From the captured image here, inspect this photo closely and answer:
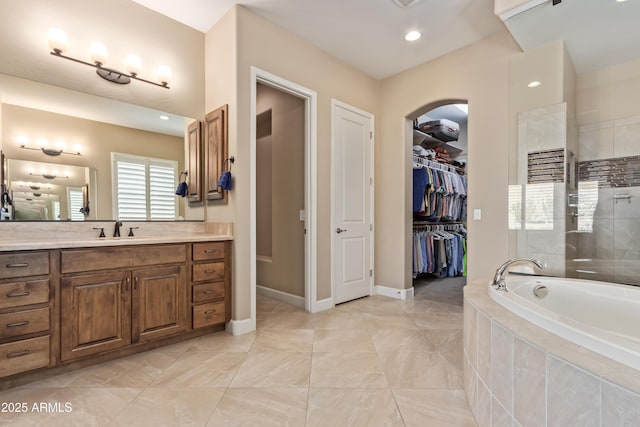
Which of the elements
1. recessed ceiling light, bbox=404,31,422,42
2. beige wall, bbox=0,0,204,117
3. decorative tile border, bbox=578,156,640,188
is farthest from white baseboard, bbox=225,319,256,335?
recessed ceiling light, bbox=404,31,422,42

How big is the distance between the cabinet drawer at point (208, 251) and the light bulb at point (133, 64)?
1.55 m

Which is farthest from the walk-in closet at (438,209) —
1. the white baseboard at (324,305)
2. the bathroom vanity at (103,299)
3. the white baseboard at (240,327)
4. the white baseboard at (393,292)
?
the bathroom vanity at (103,299)

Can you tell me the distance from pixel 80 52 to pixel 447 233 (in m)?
4.82

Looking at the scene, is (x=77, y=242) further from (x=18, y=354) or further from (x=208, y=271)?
(x=208, y=271)

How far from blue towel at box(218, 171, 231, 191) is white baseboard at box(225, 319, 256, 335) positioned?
1147 mm

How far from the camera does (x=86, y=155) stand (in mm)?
2375

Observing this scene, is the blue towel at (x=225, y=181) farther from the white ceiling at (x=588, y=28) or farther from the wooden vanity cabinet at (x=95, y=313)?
the white ceiling at (x=588, y=28)

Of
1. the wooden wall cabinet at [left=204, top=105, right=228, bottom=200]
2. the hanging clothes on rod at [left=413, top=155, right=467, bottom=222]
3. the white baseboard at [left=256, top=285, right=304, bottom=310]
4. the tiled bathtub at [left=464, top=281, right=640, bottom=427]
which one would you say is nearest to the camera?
the tiled bathtub at [left=464, top=281, right=640, bottom=427]

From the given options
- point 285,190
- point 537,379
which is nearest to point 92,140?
point 285,190

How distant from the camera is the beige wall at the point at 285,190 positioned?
133 inches

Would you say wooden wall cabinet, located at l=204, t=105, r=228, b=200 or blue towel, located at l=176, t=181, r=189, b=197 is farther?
blue towel, located at l=176, t=181, r=189, b=197

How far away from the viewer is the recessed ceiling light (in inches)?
113

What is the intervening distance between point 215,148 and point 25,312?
5.57 ft

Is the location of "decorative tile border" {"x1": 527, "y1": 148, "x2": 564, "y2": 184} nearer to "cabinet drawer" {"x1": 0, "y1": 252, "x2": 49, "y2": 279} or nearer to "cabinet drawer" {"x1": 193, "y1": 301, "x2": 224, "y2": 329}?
"cabinet drawer" {"x1": 193, "y1": 301, "x2": 224, "y2": 329}
